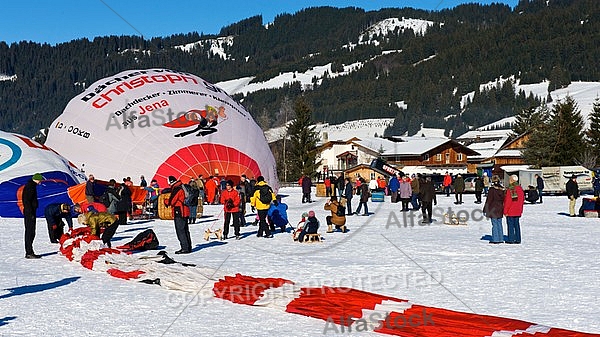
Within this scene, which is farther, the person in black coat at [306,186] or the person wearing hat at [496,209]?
the person in black coat at [306,186]

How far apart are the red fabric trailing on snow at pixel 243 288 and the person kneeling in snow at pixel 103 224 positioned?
4.62 m

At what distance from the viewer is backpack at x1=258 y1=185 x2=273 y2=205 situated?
52.5 feet

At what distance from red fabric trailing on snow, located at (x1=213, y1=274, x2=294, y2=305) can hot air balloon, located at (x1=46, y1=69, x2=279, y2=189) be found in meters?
15.9

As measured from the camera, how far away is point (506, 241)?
15.5 m

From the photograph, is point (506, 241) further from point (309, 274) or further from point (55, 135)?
point (55, 135)

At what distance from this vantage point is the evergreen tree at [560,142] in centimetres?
5659

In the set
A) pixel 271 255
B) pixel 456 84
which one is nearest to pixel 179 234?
pixel 271 255

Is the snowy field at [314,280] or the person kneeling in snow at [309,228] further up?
the person kneeling in snow at [309,228]

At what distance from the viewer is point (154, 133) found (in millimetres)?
25703

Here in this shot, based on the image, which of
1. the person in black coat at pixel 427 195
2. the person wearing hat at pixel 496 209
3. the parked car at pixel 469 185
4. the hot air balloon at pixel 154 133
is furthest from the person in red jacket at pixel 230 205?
the parked car at pixel 469 185

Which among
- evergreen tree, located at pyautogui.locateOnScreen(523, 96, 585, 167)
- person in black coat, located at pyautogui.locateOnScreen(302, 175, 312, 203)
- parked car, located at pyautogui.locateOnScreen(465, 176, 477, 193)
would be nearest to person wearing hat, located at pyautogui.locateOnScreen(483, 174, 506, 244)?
person in black coat, located at pyautogui.locateOnScreen(302, 175, 312, 203)

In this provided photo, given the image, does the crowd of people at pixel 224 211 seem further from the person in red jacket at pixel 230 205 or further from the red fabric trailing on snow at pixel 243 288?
the red fabric trailing on snow at pixel 243 288

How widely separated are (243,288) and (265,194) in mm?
6846

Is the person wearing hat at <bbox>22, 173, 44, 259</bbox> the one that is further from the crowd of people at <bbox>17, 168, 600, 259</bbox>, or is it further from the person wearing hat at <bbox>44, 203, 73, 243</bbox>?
the person wearing hat at <bbox>44, 203, 73, 243</bbox>
